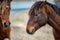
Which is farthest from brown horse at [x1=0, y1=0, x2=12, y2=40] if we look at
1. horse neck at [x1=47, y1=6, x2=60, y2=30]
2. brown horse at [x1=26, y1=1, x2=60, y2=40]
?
horse neck at [x1=47, y1=6, x2=60, y2=30]

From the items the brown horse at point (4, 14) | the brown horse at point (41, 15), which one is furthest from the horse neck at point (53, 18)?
the brown horse at point (4, 14)

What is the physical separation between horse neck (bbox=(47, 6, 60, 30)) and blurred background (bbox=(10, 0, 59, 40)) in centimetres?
80

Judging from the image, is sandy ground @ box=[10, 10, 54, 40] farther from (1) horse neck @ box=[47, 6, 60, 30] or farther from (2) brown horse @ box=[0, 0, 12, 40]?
(1) horse neck @ box=[47, 6, 60, 30]

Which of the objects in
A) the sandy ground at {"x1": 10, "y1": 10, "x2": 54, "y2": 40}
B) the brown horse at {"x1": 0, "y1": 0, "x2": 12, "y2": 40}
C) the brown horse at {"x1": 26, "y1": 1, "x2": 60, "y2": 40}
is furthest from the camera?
the sandy ground at {"x1": 10, "y1": 10, "x2": 54, "y2": 40}

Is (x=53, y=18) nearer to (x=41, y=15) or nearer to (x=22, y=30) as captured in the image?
(x=41, y=15)

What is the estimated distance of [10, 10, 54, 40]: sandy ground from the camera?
2560 mm

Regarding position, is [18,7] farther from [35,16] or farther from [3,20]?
[35,16]

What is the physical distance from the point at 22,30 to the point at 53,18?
1.26 m

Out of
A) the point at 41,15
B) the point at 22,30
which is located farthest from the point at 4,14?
the point at 22,30

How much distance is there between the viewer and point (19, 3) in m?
3.14

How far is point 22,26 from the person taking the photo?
2.85m

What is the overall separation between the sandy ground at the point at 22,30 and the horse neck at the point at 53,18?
80 centimetres

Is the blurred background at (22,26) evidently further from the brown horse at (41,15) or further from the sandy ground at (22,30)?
the brown horse at (41,15)

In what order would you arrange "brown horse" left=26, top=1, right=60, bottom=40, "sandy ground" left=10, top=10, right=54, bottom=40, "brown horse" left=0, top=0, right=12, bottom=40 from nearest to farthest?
"brown horse" left=26, top=1, right=60, bottom=40 → "brown horse" left=0, top=0, right=12, bottom=40 → "sandy ground" left=10, top=10, right=54, bottom=40
